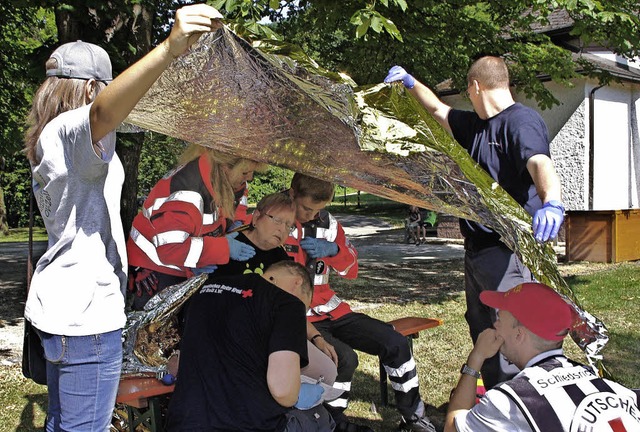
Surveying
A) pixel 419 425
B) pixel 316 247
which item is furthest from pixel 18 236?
pixel 419 425

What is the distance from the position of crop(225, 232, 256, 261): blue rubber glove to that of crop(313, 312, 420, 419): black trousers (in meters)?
0.79

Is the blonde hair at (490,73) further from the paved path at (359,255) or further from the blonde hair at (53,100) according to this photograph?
the paved path at (359,255)

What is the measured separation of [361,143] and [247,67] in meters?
0.50

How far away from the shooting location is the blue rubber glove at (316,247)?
4129 mm

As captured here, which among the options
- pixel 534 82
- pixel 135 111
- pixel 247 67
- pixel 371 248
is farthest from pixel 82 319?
pixel 371 248

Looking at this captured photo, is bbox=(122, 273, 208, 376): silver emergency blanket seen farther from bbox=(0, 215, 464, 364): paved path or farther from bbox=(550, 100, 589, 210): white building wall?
bbox=(550, 100, 589, 210): white building wall

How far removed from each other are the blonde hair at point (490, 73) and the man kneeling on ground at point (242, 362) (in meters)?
1.53

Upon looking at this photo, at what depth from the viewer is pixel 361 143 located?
2.18 meters

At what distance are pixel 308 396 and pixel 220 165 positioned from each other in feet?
4.26

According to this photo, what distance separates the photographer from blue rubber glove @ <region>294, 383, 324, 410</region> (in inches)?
126

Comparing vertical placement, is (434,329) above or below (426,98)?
below

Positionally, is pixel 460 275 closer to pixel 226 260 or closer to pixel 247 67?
pixel 226 260

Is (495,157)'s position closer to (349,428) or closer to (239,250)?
(239,250)

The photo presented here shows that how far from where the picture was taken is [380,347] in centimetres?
416
